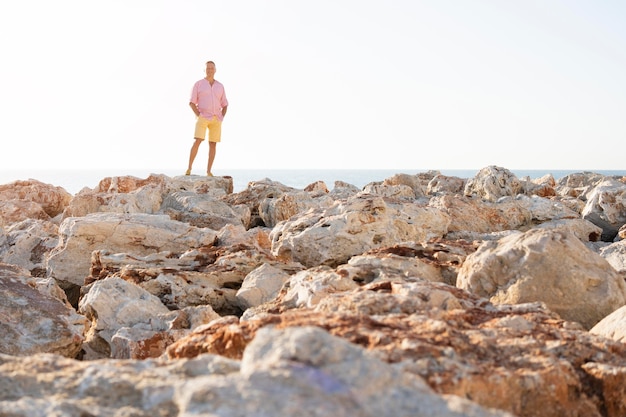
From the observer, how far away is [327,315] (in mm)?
2529

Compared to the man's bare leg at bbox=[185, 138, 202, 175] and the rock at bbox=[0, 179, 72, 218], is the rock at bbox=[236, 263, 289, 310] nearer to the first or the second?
the rock at bbox=[0, 179, 72, 218]

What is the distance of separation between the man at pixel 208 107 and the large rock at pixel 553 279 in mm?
8827

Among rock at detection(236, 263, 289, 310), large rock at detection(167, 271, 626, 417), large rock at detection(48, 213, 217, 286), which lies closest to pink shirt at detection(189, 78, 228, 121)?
large rock at detection(48, 213, 217, 286)

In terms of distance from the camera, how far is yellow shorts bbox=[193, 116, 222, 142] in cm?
1188

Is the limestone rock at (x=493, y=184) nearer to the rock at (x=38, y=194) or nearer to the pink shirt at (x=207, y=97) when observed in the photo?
the pink shirt at (x=207, y=97)

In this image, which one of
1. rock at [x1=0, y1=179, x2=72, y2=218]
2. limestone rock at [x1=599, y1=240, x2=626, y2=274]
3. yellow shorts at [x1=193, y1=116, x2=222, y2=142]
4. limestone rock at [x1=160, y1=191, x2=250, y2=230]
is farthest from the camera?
yellow shorts at [x1=193, y1=116, x2=222, y2=142]

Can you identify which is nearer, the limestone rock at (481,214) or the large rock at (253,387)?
the large rock at (253,387)

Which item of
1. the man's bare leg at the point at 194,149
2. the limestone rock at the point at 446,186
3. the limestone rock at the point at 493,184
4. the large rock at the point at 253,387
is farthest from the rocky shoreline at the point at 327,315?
the man's bare leg at the point at 194,149

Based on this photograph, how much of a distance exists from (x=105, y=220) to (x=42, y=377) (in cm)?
450

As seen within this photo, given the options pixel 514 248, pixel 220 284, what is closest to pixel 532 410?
pixel 514 248

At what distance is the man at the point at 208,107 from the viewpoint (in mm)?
11758

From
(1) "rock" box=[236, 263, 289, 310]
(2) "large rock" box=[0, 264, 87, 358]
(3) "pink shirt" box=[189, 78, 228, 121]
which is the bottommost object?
(2) "large rock" box=[0, 264, 87, 358]

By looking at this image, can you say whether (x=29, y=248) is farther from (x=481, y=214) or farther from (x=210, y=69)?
(x=210, y=69)

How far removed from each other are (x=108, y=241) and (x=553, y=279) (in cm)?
420
